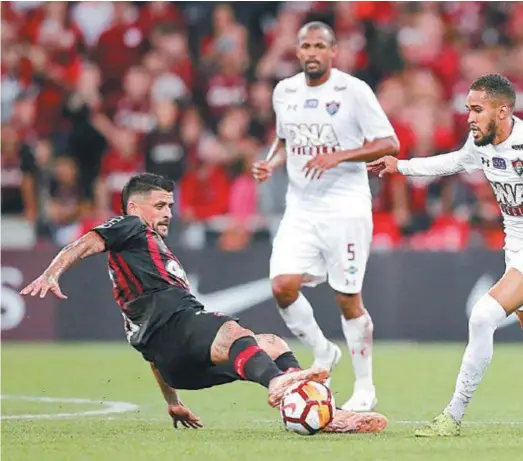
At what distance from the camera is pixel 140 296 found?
295 inches

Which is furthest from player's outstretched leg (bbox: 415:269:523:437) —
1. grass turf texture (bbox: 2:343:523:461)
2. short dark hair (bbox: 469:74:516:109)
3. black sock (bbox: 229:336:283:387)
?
short dark hair (bbox: 469:74:516:109)

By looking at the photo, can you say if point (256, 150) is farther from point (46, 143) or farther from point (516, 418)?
point (516, 418)

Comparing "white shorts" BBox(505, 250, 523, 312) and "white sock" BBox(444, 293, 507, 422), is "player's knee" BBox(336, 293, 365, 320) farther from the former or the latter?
"white sock" BBox(444, 293, 507, 422)

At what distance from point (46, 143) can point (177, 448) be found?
10.4 m

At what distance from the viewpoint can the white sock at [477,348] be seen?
7.22 meters

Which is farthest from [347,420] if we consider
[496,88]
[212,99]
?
[212,99]

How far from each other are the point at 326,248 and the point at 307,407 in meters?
3.09

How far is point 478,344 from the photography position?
7262 millimetres

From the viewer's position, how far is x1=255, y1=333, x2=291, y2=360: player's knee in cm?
770

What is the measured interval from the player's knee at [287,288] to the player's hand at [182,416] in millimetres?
2052

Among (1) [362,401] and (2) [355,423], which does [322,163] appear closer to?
(1) [362,401]

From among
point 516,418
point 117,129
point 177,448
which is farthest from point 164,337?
point 117,129

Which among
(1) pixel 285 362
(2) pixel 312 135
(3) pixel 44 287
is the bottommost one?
(1) pixel 285 362

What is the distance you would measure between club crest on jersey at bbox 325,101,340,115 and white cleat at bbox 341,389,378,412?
2112mm
